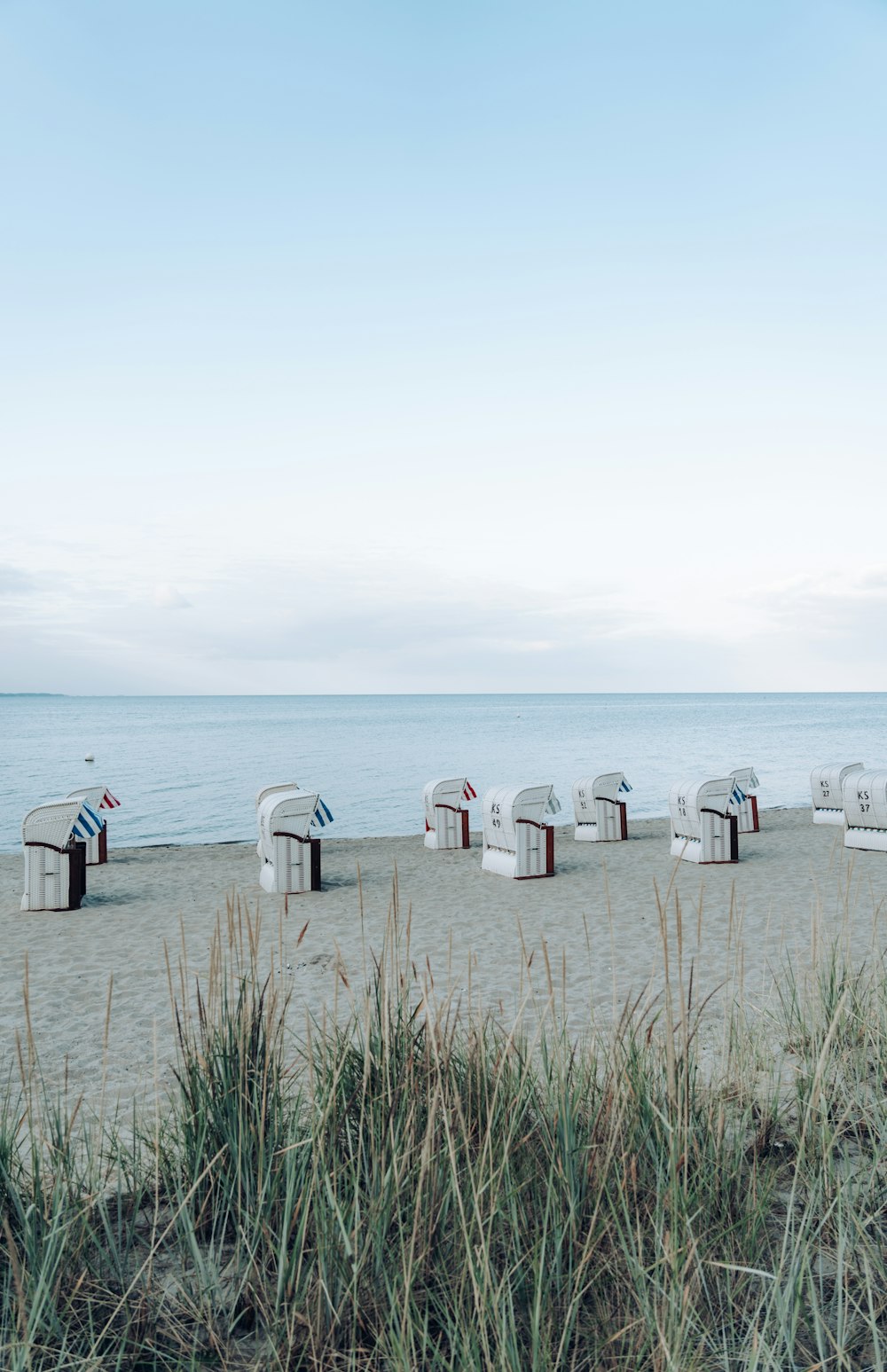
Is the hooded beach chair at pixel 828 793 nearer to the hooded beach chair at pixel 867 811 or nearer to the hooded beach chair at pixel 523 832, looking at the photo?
the hooded beach chair at pixel 867 811

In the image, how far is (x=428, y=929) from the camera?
8688 millimetres

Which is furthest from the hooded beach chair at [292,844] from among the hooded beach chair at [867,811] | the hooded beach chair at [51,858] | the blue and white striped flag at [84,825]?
the hooded beach chair at [867,811]

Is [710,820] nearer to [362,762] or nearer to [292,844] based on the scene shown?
[292,844]

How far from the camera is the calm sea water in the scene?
83.2 feet

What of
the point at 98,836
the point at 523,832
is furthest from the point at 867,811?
the point at 98,836

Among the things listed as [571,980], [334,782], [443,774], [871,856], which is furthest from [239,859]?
[443,774]

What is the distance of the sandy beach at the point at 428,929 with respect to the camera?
17.4 ft

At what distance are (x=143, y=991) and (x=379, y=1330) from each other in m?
4.95

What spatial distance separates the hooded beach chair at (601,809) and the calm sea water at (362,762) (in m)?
5.71

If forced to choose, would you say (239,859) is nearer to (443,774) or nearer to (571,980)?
(571,980)

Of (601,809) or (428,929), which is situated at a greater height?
(601,809)

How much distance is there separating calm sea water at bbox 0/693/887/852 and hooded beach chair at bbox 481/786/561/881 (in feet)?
29.1

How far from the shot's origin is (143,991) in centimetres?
671

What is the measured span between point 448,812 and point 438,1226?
1181 centimetres
